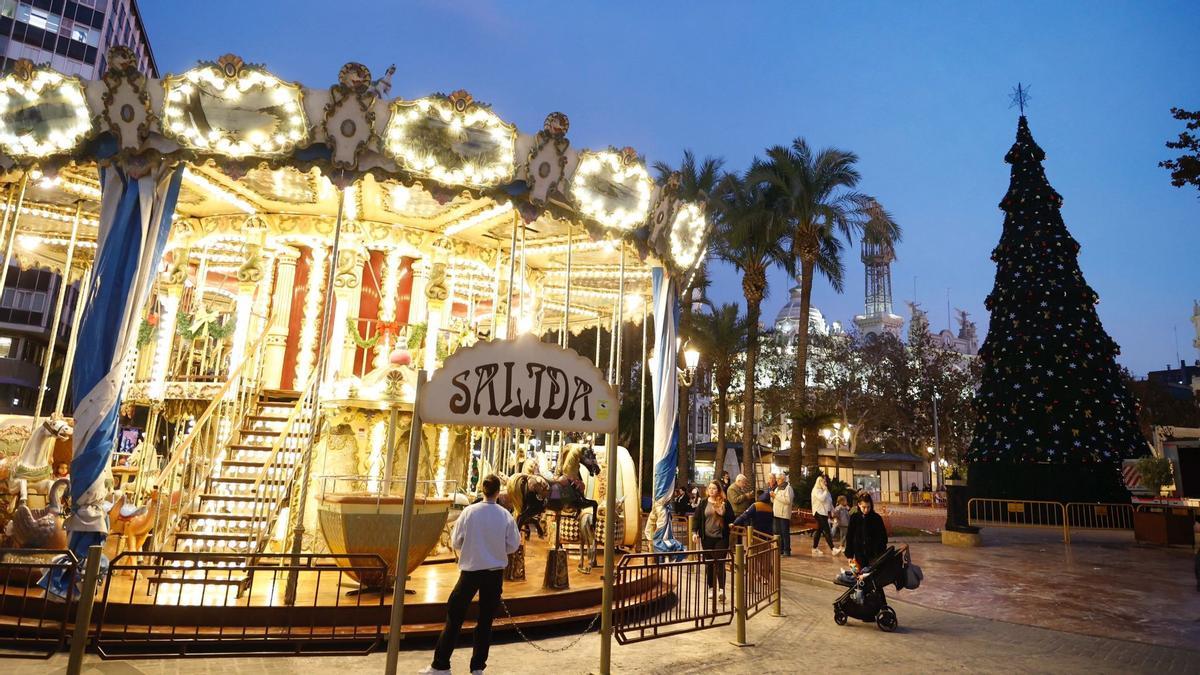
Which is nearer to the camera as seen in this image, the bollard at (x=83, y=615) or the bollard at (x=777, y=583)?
the bollard at (x=83, y=615)

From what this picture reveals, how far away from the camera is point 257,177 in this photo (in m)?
11.1

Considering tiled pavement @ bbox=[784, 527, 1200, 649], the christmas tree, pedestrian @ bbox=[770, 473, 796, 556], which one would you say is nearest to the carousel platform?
tiled pavement @ bbox=[784, 527, 1200, 649]

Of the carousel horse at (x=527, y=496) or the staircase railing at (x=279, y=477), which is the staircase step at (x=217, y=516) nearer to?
the staircase railing at (x=279, y=477)

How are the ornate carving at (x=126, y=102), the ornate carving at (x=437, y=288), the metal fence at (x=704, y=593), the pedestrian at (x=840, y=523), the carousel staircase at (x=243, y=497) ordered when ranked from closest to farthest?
1. the metal fence at (x=704, y=593)
2. the ornate carving at (x=126, y=102)
3. the carousel staircase at (x=243, y=497)
4. the ornate carving at (x=437, y=288)
5. the pedestrian at (x=840, y=523)

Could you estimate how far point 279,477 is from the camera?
9.62 metres

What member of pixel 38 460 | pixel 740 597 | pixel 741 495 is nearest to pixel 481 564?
pixel 740 597

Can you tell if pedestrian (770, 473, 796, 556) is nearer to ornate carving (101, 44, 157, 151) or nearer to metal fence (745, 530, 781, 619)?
metal fence (745, 530, 781, 619)

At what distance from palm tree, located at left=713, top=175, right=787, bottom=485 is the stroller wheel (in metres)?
15.3

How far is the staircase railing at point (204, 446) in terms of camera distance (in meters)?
9.38

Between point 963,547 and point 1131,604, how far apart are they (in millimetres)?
8187

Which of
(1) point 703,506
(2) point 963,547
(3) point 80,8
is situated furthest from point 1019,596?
(3) point 80,8

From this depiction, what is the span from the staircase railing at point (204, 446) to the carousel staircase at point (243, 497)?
0.36ft

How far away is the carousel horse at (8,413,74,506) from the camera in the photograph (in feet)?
27.8

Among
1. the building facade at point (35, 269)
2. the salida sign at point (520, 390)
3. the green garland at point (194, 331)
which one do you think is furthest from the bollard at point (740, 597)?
the building facade at point (35, 269)
